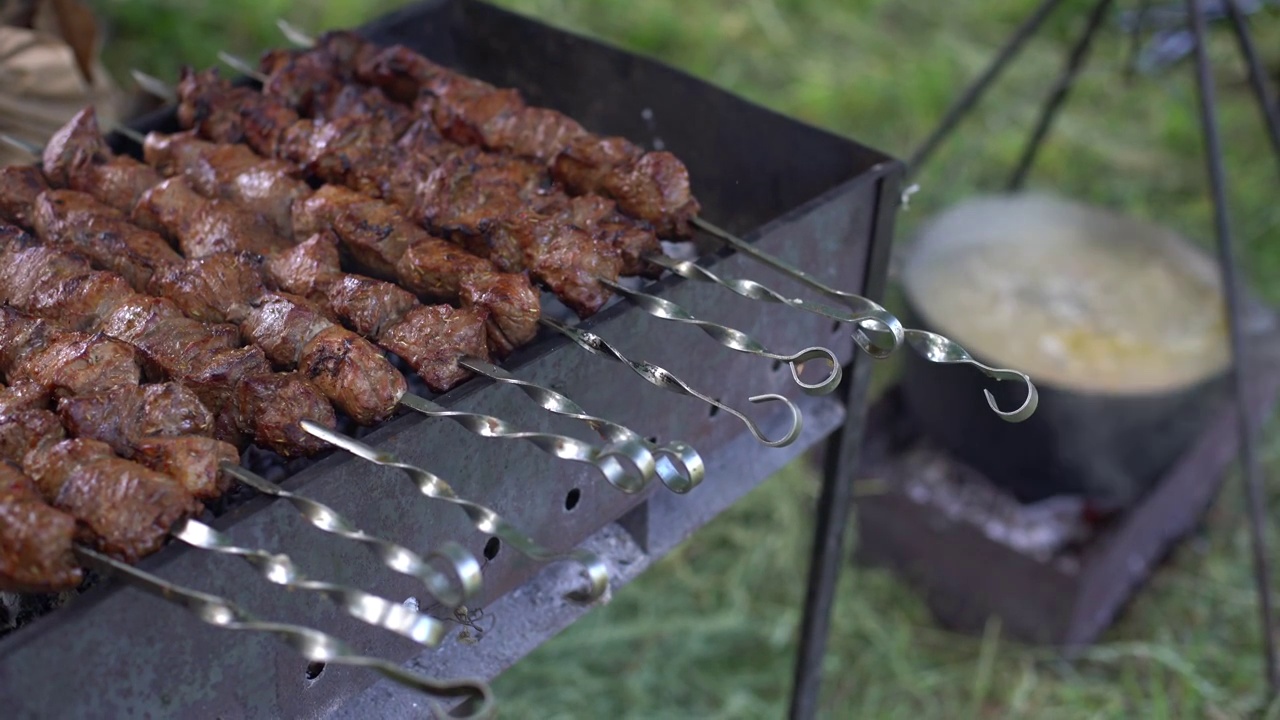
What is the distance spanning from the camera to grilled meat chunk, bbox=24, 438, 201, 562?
4.37 feet

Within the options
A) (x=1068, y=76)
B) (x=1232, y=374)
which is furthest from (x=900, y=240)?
(x=1232, y=374)

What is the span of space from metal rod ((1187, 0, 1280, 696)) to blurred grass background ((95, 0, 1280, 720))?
0.33 m

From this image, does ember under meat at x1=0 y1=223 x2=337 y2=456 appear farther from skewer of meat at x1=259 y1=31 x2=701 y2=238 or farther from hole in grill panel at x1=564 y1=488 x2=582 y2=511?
skewer of meat at x1=259 y1=31 x2=701 y2=238

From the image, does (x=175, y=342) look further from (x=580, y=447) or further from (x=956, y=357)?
(x=956, y=357)

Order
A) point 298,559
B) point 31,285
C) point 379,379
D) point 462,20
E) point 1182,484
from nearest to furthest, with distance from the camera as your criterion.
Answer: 1. point 298,559
2. point 379,379
3. point 31,285
4. point 462,20
5. point 1182,484

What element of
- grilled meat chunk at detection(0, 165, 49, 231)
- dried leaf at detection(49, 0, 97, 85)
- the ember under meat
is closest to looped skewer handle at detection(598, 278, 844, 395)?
the ember under meat

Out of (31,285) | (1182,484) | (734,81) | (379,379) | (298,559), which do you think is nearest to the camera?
(298,559)

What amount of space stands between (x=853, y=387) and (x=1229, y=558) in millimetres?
2185

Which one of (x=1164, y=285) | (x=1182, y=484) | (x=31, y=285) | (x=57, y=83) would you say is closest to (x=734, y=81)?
(x=1164, y=285)

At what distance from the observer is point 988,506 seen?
345 centimetres

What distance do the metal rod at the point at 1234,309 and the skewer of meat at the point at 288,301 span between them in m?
2.09

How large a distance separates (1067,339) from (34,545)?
2.92 m

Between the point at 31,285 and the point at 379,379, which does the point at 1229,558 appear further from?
the point at 31,285

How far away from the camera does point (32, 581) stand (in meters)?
1.32
